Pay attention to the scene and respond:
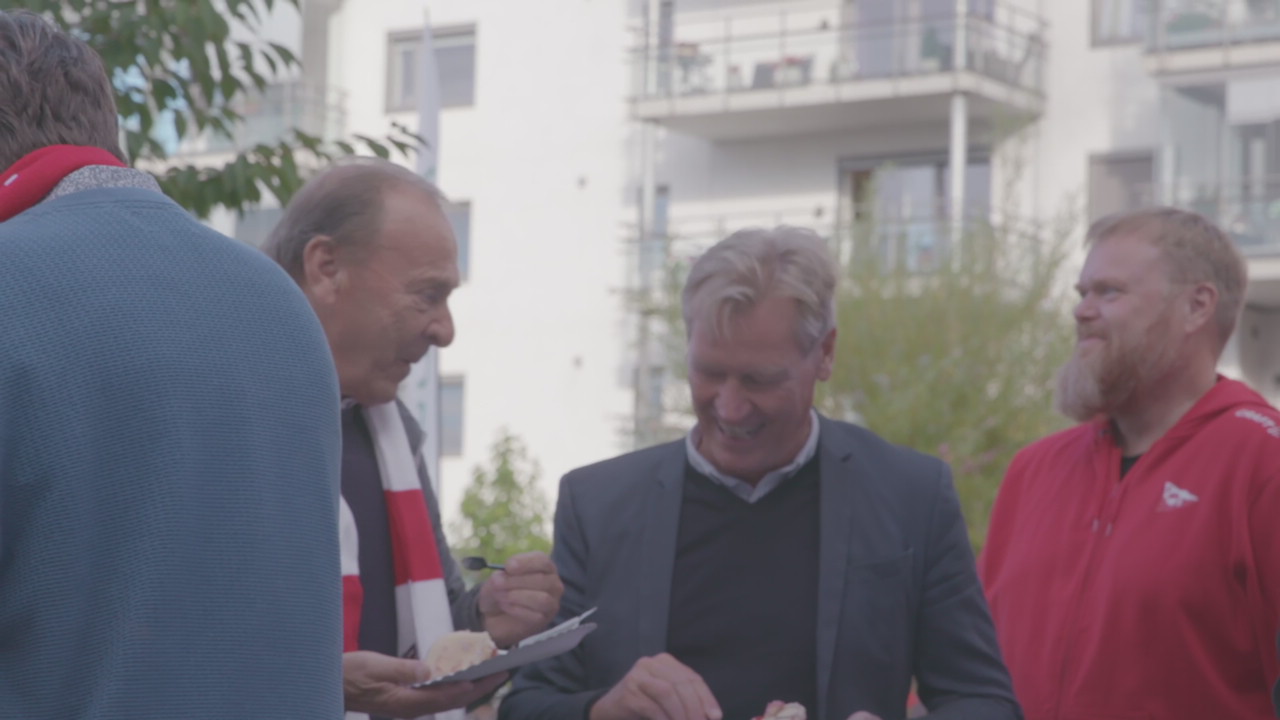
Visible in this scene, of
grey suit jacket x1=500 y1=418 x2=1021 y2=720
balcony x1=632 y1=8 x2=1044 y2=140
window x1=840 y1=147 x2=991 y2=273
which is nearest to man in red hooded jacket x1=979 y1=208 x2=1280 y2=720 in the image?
grey suit jacket x1=500 y1=418 x2=1021 y2=720

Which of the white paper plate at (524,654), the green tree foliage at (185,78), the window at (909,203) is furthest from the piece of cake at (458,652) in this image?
the window at (909,203)

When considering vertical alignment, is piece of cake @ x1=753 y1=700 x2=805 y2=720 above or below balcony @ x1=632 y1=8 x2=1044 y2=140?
below

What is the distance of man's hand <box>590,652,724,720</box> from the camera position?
3.17 meters

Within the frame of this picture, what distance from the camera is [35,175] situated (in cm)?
212

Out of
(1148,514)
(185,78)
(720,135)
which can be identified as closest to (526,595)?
(1148,514)

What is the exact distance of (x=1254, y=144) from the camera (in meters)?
21.6

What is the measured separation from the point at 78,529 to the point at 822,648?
1.75 metres

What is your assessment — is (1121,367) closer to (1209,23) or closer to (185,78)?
→ (185,78)

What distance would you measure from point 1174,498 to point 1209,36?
19.1m

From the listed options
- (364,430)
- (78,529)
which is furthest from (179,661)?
(364,430)

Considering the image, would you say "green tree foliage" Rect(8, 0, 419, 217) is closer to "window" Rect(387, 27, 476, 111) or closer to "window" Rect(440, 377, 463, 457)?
"window" Rect(440, 377, 463, 457)

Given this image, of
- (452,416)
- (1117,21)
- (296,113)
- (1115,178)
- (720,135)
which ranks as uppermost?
(1117,21)

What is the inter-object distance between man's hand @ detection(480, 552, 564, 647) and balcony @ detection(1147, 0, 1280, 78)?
65.5ft

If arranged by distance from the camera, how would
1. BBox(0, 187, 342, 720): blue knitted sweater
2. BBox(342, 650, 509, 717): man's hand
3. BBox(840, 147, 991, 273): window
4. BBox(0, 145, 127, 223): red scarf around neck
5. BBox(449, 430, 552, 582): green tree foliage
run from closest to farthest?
BBox(0, 187, 342, 720): blue knitted sweater < BBox(0, 145, 127, 223): red scarf around neck < BBox(342, 650, 509, 717): man's hand < BBox(449, 430, 552, 582): green tree foliage < BBox(840, 147, 991, 273): window
